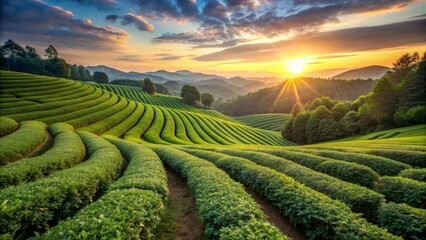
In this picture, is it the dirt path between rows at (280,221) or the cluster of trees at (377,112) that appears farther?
the cluster of trees at (377,112)

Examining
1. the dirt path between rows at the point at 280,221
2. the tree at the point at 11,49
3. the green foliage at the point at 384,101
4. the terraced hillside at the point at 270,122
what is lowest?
the terraced hillside at the point at 270,122

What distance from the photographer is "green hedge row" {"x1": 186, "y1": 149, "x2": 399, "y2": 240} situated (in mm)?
8430

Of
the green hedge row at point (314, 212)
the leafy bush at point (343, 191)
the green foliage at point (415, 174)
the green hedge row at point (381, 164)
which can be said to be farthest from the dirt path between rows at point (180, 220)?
the green hedge row at point (381, 164)

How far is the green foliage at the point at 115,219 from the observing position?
6.52m

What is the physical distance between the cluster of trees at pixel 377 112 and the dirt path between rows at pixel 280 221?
54405mm

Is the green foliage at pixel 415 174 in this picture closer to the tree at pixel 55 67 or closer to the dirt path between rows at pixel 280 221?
the dirt path between rows at pixel 280 221

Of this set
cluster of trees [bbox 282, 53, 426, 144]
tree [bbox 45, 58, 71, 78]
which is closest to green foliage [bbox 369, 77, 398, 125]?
cluster of trees [bbox 282, 53, 426, 144]

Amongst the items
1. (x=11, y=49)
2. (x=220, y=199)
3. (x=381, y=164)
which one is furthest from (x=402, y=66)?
(x=11, y=49)

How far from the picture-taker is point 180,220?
13.2 meters

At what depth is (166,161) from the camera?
2484 centimetres

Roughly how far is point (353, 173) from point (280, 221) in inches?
310

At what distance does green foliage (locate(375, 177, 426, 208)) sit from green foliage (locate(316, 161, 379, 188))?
0.90 meters

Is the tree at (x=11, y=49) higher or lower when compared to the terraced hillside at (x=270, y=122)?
higher

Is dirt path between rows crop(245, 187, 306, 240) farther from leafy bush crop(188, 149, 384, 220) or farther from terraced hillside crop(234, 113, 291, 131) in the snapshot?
terraced hillside crop(234, 113, 291, 131)
